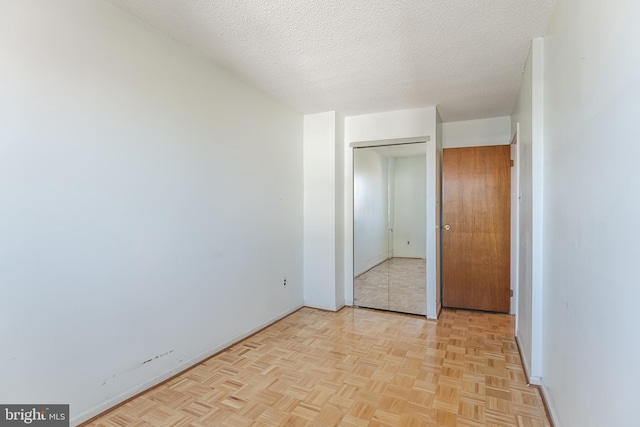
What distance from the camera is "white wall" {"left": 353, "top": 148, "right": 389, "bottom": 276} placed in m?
4.07

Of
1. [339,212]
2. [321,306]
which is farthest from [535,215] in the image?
[321,306]

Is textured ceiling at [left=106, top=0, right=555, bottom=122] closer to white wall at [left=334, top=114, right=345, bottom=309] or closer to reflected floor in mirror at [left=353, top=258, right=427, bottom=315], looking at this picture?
white wall at [left=334, top=114, right=345, bottom=309]

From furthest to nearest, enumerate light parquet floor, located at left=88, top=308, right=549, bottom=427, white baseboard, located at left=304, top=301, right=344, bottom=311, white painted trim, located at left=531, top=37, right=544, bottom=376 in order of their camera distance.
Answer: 1. white baseboard, located at left=304, top=301, right=344, bottom=311
2. white painted trim, located at left=531, top=37, right=544, bottom=376
3. light parquet floor, located at left=88, top=308, right=549, bottom=427

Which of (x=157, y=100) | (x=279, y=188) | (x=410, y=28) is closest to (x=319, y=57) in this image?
(x=410, y=28)

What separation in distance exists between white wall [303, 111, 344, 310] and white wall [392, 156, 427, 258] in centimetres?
72

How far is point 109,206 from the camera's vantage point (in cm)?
193

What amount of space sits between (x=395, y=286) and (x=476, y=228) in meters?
1.26

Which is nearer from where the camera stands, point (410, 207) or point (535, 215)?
point (535, 215)

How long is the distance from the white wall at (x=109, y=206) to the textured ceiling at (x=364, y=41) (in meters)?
0.30

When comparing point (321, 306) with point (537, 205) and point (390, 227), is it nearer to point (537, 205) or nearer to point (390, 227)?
point (390, 227)

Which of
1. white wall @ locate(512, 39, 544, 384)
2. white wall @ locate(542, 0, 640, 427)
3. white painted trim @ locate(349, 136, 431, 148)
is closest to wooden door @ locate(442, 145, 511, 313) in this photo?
white painted trim @ locate(349, 136, 431, 148)

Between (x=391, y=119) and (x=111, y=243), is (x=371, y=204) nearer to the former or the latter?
(x=391, y=119)

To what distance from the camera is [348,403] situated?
2031 mm

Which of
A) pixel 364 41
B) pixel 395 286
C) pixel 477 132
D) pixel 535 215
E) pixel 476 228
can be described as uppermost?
pixel 364 41
